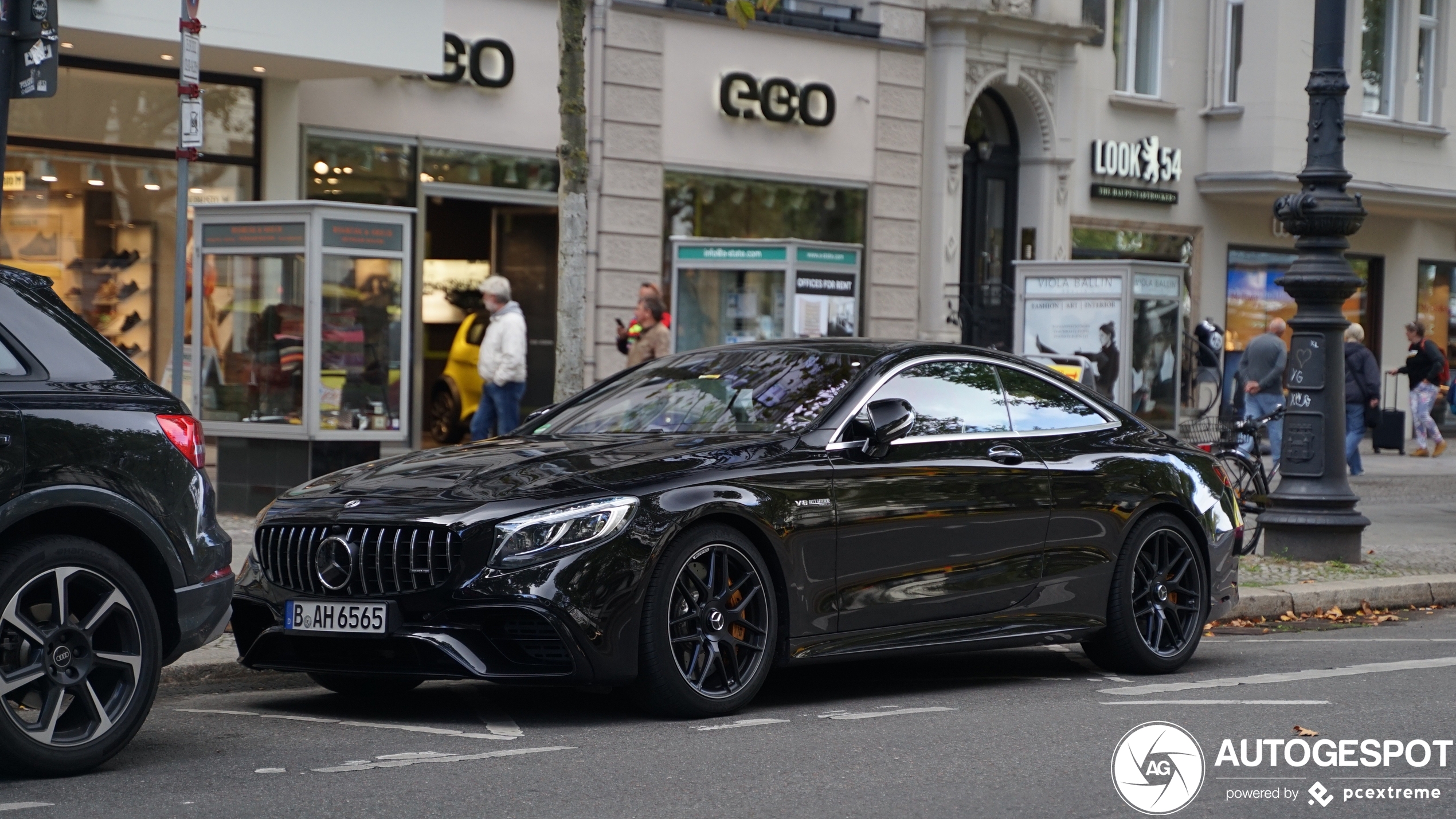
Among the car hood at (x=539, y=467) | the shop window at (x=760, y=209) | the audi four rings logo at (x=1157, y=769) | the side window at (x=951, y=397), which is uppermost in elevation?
the shop window at (x=760, y=209)

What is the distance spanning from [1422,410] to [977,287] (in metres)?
6.24

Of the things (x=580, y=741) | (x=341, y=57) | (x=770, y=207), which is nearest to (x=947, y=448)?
(x=580, y=741)

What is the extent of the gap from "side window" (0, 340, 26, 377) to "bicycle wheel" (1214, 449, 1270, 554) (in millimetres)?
9019

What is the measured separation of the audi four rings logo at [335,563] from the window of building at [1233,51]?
23.4 meters

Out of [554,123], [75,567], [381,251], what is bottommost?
[75,567]

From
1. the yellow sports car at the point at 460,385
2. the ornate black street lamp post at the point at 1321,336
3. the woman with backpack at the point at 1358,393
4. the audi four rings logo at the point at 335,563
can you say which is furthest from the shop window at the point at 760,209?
the audi four rings logo at the point at 335,563

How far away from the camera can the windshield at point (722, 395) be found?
7805 mm

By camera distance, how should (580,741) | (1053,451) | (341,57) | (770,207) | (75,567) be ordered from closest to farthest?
(75,567)
(580,741)
(1053,451)
(341,57)
(770,207)

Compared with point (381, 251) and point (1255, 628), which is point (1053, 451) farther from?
point (381, 251)

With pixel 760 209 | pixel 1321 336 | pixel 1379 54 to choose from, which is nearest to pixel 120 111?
pixel 760 209

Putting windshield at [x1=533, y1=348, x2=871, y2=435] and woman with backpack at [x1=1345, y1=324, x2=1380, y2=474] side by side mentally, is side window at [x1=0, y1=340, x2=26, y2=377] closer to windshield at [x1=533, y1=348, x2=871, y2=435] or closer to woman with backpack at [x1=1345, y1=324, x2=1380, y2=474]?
windshield at [x1=533, y1=348, x2=871, y2=435]

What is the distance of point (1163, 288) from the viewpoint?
20391mm

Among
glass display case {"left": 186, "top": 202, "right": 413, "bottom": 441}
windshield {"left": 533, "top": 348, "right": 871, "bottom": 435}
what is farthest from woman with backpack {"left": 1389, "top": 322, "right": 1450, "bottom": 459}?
windshield {"left": 533, "top": 348, "right": 871, "bottom": 435}

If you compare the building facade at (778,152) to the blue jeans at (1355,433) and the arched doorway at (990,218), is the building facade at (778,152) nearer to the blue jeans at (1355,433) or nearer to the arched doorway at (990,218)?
the arched doorway at (990,218)
